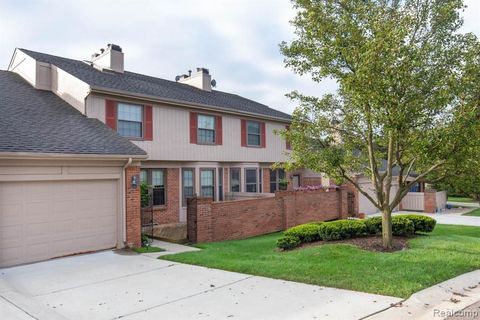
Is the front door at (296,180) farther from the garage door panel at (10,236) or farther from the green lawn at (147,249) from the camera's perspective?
the garage door panel at (10,236)

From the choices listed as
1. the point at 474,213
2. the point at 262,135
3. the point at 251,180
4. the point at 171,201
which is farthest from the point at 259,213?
the point at 474,213

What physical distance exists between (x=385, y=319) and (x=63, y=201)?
8190mm

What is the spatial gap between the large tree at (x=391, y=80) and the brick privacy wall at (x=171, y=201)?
22.8 feet

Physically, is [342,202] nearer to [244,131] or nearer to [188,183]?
[244,131]

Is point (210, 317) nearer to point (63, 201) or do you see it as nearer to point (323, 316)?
point (323, 316)

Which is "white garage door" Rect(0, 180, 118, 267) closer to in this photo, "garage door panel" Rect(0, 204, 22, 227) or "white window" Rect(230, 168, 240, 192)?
"garage door panel" Rect(0, 204, 22, 227)

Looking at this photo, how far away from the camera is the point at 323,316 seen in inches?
215

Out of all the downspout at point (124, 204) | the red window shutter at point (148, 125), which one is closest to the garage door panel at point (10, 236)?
the downspout at point (124, 204)

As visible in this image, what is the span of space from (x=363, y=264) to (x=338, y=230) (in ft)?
10.7

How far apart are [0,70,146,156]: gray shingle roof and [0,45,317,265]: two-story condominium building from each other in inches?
4.3

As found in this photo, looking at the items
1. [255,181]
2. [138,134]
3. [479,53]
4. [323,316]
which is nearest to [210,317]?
[323,316]

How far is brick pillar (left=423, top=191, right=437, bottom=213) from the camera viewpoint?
78.8ft

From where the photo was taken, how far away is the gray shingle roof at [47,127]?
32.0ft

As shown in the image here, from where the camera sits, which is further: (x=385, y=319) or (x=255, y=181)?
(x=255, y=181)
